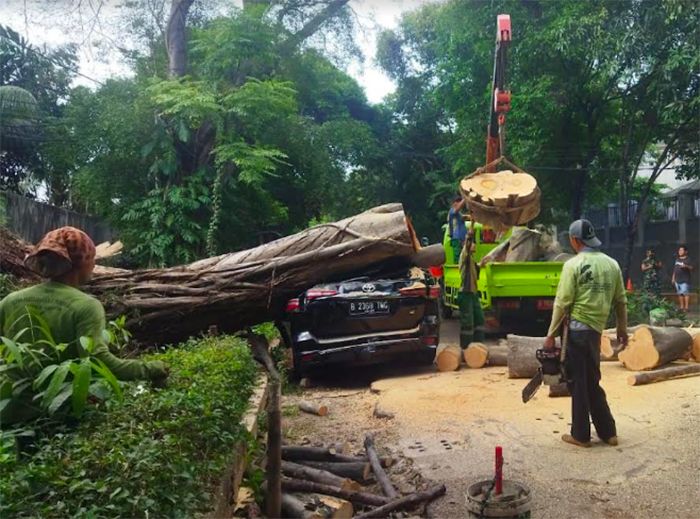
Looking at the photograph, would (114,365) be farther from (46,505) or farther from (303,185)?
(303,185)

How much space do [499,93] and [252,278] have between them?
15.8ft

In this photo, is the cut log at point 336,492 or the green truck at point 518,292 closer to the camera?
the cut log at point 336,492

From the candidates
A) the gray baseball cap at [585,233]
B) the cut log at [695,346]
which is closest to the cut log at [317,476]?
the gray baseball cap at [585,233]

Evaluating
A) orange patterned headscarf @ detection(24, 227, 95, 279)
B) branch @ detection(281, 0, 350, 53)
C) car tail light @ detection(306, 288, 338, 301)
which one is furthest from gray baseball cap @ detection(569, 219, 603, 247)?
branch @ detection(281, 0, 350, 53)

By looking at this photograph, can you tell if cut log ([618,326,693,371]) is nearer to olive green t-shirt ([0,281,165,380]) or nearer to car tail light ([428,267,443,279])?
car tail light ([428,267,443,279])

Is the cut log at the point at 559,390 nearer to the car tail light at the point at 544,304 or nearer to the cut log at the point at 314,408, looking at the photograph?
the cut log at the point at 314,408

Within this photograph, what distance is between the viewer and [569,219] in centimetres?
1777

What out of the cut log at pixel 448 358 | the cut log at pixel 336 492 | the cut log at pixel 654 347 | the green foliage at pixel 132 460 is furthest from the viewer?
the cut log at pixel 448 358

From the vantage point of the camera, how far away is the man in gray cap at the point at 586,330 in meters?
4.89

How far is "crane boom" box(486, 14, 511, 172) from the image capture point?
29.6 ft

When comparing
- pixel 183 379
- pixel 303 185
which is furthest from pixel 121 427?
pixel 303 185

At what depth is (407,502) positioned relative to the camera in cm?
399

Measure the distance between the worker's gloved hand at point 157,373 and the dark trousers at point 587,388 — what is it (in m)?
3.21

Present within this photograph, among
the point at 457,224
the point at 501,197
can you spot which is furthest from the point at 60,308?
the point at 457,224
